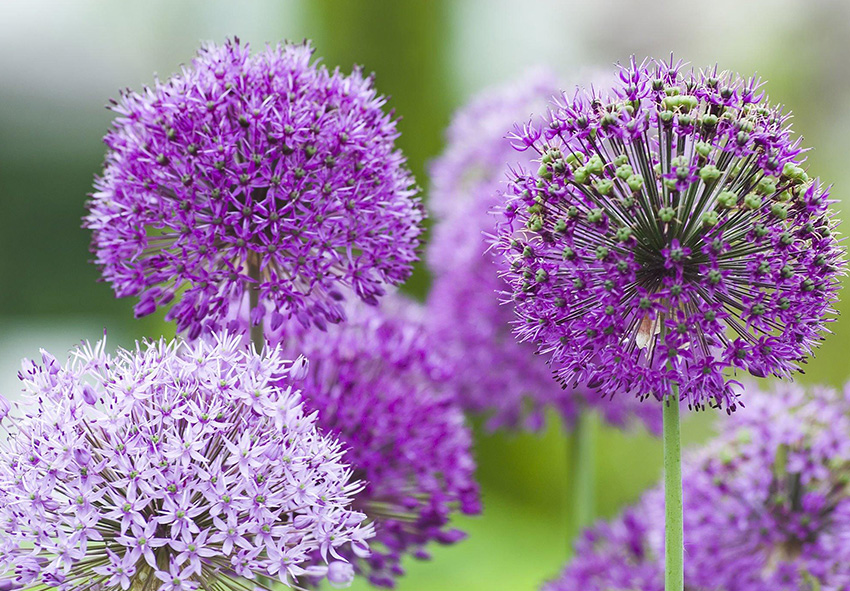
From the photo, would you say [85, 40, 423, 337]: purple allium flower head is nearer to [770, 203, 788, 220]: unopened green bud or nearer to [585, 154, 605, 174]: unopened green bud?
[585, 154, 605, 174]: unopened green bud

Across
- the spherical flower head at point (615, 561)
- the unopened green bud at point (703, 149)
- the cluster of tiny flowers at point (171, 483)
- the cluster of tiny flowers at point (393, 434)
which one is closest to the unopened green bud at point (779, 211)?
the unopened green bud at point (703, 149)

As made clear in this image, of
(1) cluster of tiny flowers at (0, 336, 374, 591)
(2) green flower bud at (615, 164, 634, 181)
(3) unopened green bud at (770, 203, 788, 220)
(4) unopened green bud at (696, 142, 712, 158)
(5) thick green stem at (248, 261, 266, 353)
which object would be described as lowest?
(1) cluster of tiny flowers at (0, 336, 374, 591)

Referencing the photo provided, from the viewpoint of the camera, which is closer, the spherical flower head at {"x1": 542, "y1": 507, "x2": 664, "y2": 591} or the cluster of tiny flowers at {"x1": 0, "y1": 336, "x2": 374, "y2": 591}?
the cluster of tiny flowers at {"x1": 0, "y1": 336, "x2": 374, "y2": 591}

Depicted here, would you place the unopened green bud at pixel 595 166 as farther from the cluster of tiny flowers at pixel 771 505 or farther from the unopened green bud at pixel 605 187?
the cluster of tiny flowers at pixel 771 505

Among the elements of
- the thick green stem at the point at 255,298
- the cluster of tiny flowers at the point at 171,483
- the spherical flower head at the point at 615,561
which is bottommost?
the spherical flower head at the point at 615,561

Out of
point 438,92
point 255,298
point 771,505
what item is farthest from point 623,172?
point 438,92

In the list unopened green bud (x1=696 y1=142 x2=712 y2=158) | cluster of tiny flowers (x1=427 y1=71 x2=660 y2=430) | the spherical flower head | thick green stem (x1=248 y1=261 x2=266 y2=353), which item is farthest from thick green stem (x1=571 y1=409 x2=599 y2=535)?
unopened green bud (x1=696 y1=142 x2=712 y2=158)

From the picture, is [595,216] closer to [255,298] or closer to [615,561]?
[255,298]
